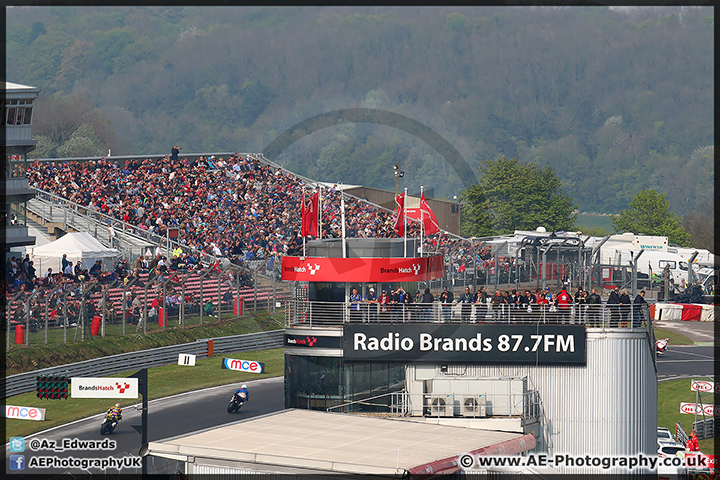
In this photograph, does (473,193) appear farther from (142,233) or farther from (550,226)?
(142,233)

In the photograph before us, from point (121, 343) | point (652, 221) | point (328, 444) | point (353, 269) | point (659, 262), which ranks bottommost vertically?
point (328, 444)

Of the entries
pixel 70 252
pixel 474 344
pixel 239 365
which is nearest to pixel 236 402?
pixel 239 365

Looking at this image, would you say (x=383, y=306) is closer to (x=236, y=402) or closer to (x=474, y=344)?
(x=474, y=344)

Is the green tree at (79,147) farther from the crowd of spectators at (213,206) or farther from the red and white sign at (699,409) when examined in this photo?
the red and white sign at (699,409)

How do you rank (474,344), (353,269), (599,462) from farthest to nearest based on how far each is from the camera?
(353,269) < (474,344) < (599,462)

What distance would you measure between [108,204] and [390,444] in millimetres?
44228

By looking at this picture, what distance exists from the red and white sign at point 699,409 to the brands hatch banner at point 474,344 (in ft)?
35.2

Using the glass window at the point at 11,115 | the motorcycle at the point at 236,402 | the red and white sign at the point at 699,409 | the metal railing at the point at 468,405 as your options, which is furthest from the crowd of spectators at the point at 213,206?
the metal railing at the point at 468,405

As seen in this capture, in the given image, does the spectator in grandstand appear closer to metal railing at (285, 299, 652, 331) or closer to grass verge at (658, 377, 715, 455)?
metal railing at (285, 299, 652, 331)

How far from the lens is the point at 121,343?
4525 cm

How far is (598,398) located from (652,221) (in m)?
102

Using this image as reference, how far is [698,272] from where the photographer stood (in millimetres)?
73625

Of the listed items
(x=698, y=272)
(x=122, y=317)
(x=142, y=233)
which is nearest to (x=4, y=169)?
(x=142, y=233)

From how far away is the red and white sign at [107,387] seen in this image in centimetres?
2625
